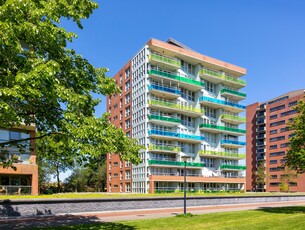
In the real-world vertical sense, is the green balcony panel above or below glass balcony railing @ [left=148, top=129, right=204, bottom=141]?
above

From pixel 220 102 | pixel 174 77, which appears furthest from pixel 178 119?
pixel 220 102

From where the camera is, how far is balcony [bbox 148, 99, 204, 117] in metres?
53.1

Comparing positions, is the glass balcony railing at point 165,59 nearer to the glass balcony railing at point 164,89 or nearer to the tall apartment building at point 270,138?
the glass balcony railing at point 164,89

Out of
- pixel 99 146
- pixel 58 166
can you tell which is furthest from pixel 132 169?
pixel 99 146

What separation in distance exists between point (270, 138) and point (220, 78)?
212 feet

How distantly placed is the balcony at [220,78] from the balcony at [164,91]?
806cm

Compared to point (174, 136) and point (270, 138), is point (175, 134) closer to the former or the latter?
point (174, 136)

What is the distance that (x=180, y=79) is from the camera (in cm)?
5666

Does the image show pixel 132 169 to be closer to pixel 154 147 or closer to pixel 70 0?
pixel 154 147

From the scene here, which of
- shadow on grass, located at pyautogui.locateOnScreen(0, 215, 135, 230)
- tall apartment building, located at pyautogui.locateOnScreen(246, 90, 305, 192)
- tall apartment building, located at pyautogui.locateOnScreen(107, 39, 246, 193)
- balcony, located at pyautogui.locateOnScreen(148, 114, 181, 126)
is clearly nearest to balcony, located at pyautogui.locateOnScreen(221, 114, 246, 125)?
tall apartment building, located at pyautogui.locateOnScreen(107, 39, 246, 193)

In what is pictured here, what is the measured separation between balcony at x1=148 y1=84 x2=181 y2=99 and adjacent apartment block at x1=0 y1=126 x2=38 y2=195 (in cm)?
2609

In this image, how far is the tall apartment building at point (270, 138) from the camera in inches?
4289

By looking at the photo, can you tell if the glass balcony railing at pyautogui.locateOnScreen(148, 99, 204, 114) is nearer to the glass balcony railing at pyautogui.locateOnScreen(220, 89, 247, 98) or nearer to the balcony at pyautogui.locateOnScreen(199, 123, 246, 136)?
the balcony at pyautogui.locateOnScreen(199, 123, 246, 136)

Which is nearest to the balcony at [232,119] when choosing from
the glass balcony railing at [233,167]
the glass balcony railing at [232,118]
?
the glass balcony railing at [232,118]
